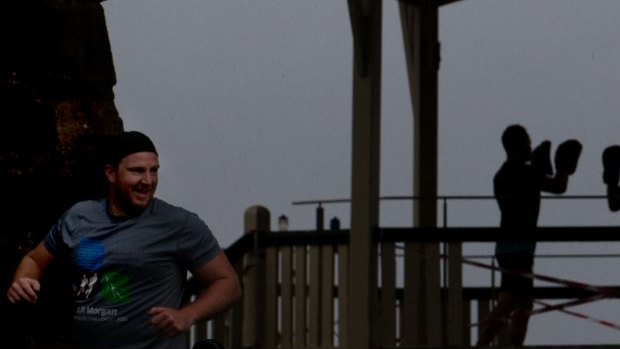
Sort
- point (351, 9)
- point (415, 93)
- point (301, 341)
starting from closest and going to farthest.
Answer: point (351, 9), point (301, 341), point (415, 93)

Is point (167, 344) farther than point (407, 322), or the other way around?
point (407, 322)

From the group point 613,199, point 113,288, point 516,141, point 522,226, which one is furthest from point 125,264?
point 613,199

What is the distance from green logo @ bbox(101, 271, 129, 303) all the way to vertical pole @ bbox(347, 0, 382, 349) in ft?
23.2

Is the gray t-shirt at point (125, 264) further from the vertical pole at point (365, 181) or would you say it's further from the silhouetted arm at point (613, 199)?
the silhouetted arm at point (613, 199)

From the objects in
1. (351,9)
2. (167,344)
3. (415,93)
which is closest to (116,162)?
(167,344)

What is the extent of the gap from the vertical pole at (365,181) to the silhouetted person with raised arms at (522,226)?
2.35 ft

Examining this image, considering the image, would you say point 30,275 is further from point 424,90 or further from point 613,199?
point 424,90

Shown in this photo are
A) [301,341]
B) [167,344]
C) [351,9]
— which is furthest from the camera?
[301,341]

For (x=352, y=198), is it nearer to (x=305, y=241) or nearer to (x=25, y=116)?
(x=305, y=241)

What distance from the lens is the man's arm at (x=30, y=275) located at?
3719 millimetres

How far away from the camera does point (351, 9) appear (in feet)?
35.2

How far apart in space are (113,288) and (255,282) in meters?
8.20

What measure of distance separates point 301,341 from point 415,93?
7.67 ft

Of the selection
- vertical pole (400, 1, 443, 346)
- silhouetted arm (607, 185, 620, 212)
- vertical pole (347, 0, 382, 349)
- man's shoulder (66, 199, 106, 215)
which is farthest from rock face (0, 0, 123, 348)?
vertical pole (400, 1, 443, 346)
